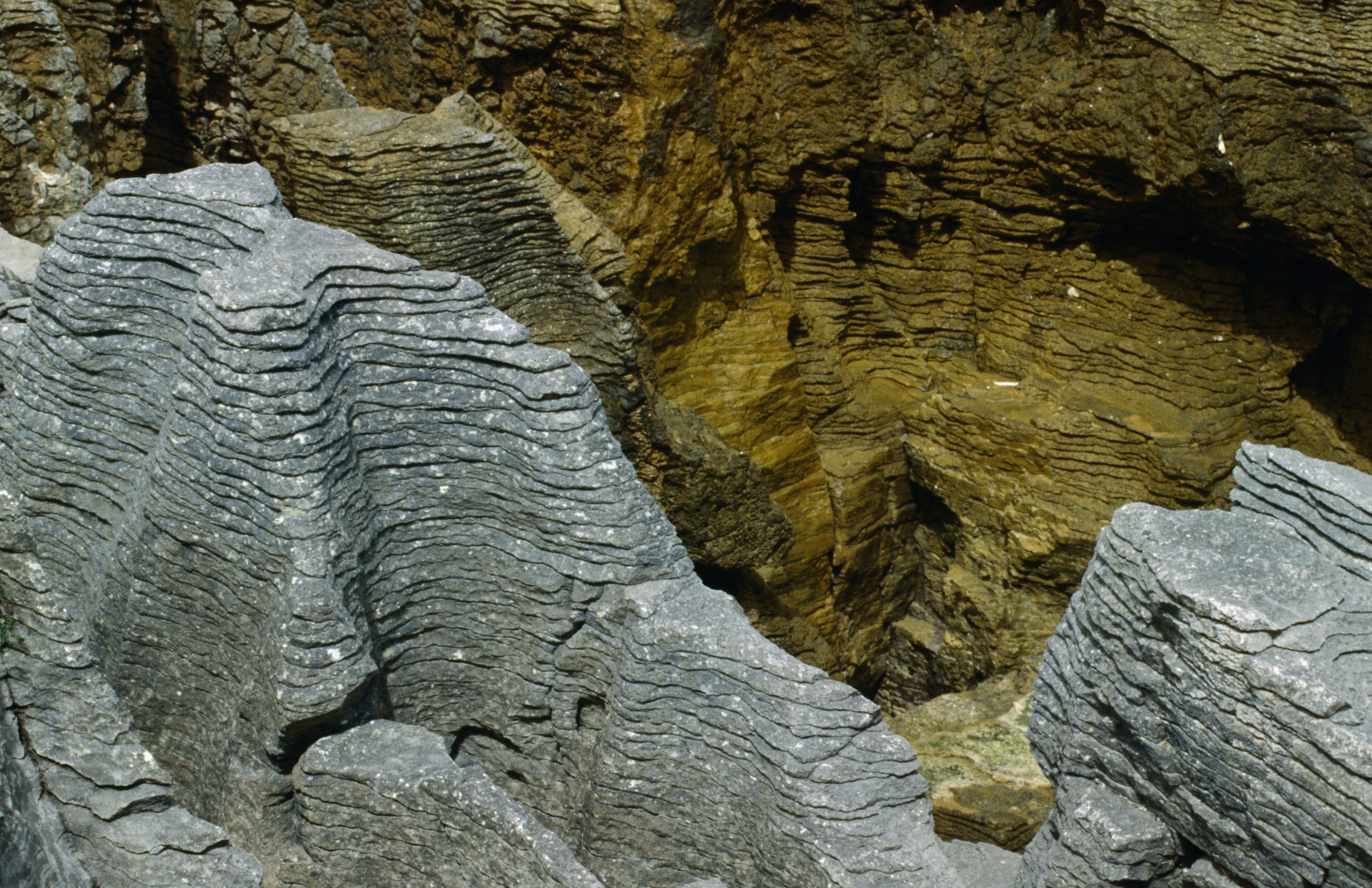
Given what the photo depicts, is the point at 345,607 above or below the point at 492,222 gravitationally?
below

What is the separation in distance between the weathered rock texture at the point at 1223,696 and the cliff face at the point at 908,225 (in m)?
4.46

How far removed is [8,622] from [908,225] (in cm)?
924

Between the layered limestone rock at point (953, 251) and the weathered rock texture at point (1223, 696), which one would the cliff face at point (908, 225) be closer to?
the layered limestone rock at point (953, 251)

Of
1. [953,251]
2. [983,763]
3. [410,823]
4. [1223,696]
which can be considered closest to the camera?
[1223,696]

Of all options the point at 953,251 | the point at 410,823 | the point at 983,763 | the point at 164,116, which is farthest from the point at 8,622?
the point at 953,251

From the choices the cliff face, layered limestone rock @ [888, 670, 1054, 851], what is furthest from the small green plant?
layered limestone rock @ [888, 670, 1054, 851]

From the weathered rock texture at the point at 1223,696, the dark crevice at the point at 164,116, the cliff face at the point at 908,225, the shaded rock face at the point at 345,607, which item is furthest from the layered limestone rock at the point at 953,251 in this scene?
the weathered rock texture at the point at 1223,696

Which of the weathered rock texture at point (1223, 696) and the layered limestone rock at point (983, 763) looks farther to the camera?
the layered limestone rock at point (983, 763)

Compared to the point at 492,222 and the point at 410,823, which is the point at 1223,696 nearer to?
the point at 410,823

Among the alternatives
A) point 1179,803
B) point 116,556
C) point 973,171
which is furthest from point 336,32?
point 1179,803

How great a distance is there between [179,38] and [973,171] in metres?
6.93

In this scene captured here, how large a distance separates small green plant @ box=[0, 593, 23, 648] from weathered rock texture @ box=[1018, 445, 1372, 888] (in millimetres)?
4125

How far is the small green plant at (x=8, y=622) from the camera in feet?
15.3

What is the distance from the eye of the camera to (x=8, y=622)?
4719 millimetres
